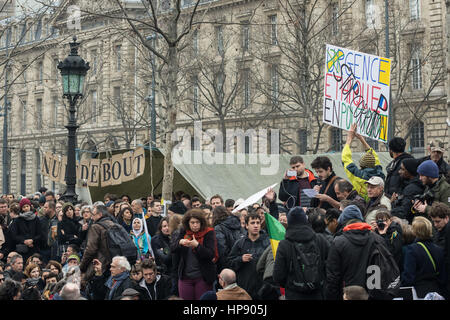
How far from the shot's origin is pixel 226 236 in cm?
888

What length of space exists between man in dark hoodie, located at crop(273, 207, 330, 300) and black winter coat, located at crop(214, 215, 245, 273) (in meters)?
1.61

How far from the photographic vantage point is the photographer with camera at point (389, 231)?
711cm

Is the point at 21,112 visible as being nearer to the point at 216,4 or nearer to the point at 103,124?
the point at 103,124

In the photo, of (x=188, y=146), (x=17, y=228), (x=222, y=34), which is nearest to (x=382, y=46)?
(x=222, y=34)

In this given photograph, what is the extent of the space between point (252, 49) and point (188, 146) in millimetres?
9285

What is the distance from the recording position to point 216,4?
40.2 metres

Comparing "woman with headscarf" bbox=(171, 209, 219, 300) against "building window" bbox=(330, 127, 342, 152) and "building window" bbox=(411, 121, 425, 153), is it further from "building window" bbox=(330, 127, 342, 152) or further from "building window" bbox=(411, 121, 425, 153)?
"building window" bbox=(330, 127, 342, 152)

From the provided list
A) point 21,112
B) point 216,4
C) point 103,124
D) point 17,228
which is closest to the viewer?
point 17,228

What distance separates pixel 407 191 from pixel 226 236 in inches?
84.3

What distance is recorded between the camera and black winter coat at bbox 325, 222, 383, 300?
6621mm

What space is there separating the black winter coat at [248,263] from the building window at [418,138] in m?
28.5

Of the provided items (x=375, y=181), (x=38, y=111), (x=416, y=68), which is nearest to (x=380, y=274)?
(x=375, y=181)

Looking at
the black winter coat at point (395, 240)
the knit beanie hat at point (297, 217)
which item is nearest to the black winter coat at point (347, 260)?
the knit beanie hat at point (297, 217)

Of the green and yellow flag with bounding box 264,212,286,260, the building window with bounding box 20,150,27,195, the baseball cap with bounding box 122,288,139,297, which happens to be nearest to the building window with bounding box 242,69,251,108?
the building window with bounding box 20,150,27,195
